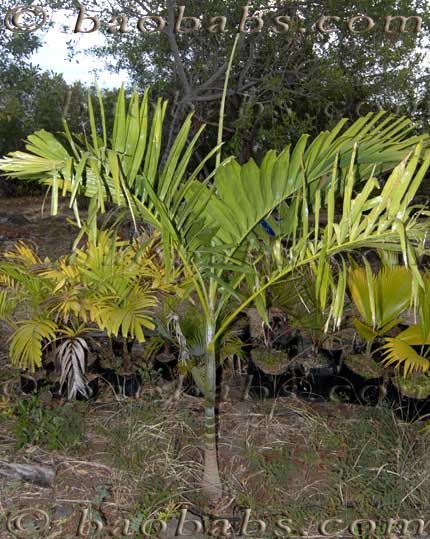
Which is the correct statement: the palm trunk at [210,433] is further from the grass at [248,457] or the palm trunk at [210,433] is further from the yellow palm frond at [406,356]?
the yellow palm frond at [406,356]

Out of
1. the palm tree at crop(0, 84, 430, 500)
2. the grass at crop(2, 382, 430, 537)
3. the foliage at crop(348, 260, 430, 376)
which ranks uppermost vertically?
the palm tree at crop(0, 84, 430, 500)

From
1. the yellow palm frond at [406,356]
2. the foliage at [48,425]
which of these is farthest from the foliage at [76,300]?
the yellow palm frond at [406,356]

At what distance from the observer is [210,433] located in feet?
7.14

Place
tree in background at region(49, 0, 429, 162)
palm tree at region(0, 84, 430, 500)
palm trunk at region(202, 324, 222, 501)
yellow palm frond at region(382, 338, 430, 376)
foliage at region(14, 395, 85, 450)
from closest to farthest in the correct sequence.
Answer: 1. palm tree at region(0, 84, 430, 500)
2. palm trunk at region(202, 324, 222, 501)
3. foliage at region(14, 395, 85, 450)
4. yellow palm frond at region(382, 338, 430, 376)
5. tree in background at region(49, 0, 429, 162)

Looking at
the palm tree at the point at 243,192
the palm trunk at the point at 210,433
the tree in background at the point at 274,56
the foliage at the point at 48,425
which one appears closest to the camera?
the palm tree at the point at 243,192

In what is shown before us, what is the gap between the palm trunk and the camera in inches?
82.9

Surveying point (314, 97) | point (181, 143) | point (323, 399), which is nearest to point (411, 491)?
point (323, 399)

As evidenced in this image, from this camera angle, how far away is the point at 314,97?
5.08 meters

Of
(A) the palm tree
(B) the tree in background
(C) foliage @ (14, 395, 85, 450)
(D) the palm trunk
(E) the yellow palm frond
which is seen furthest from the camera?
(B) the tree in background

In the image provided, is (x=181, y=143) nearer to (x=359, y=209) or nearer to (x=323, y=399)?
(x=359, y=209)

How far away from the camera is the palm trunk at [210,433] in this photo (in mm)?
2105

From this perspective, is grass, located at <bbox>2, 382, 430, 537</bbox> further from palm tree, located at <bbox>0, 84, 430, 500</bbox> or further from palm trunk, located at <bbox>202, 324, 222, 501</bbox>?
palm tree, located at <bbox>0, 84, 430, 500</bbox>

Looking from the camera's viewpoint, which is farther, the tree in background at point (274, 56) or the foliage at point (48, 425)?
the tree in background at point (274, 56)

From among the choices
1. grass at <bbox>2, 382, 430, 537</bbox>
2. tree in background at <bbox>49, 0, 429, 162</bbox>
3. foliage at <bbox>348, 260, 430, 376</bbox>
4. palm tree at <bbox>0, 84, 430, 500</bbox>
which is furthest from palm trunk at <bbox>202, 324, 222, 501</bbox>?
tree in background at <bbox>49, 0, 429, 162</bbox>
